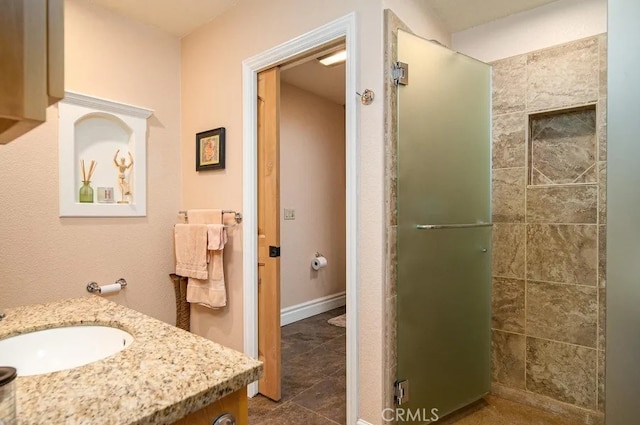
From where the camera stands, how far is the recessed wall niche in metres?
1.99

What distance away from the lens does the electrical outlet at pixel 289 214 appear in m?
3.57

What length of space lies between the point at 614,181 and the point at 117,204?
8.21 feet

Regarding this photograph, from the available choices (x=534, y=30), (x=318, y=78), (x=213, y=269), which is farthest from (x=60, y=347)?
(x=318, y=78)

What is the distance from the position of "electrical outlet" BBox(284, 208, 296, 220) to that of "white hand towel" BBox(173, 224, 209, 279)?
1371 mm

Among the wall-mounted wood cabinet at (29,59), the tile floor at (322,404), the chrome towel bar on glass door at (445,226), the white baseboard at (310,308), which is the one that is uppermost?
the wall-mounted wood cabinet at (29,59)

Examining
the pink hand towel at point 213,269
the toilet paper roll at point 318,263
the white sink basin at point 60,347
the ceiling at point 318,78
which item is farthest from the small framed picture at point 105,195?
the toilet paper roll at point 318,263

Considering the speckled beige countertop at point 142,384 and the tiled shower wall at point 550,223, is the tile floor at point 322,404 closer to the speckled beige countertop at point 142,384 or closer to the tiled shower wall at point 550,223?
the tiled shower wall at point 550,223

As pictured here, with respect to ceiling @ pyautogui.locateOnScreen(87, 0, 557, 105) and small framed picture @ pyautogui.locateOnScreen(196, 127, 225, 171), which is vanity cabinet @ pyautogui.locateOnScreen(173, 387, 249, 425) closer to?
small framed picture @ pyautogui.locateOnScreen(196, 127, 225, 171)

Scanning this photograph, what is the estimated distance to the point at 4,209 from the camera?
1796 millimetres

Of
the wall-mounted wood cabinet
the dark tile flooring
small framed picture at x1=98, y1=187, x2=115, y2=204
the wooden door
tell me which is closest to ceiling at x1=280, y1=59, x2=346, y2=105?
the wooden door

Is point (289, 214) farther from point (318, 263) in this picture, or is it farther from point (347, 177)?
point (347, 177)

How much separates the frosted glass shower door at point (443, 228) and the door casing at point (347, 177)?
0.23m

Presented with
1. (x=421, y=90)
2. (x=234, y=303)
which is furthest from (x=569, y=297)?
(x=234, y=303)

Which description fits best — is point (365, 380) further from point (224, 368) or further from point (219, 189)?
point (219, 189)
